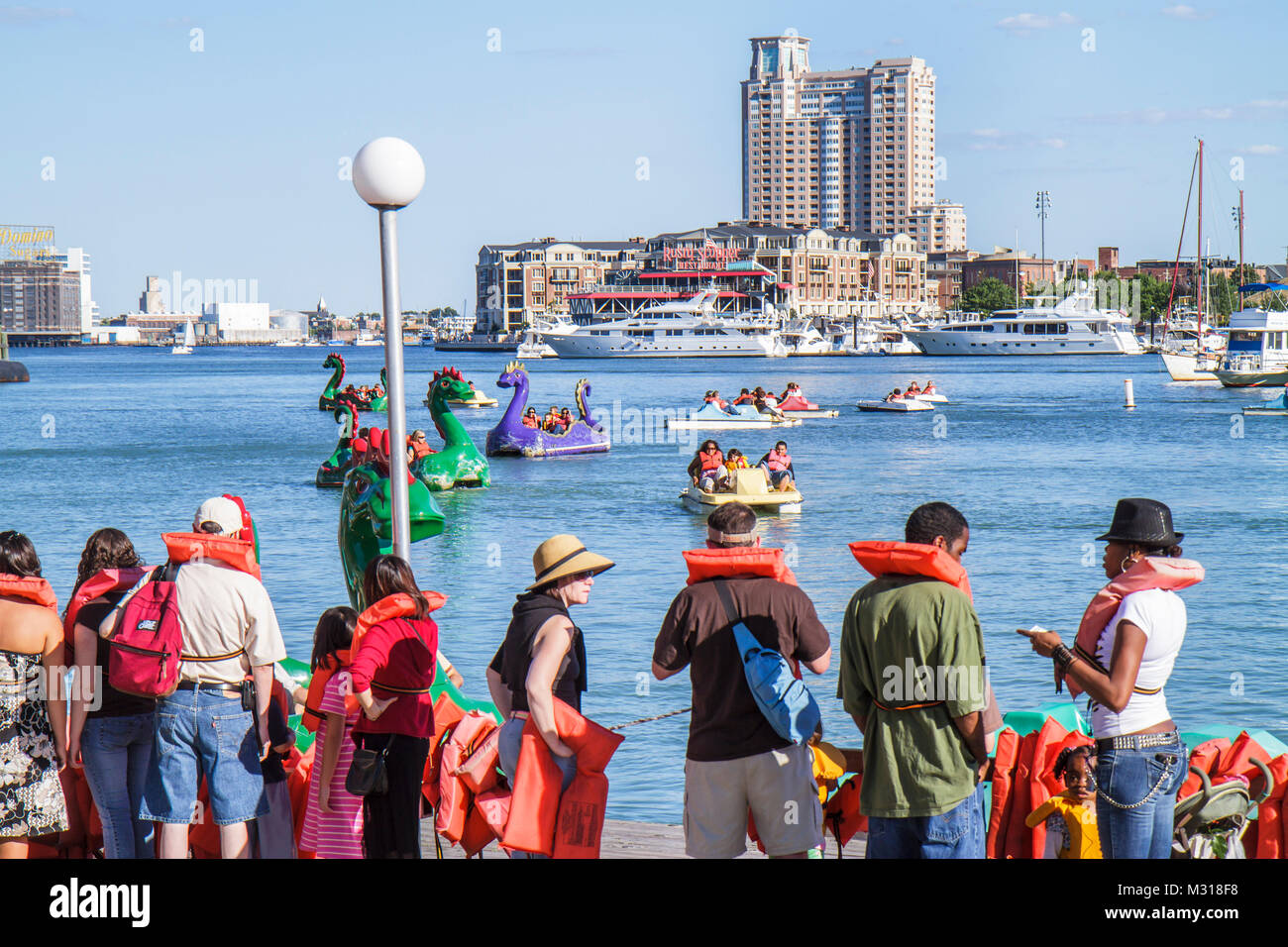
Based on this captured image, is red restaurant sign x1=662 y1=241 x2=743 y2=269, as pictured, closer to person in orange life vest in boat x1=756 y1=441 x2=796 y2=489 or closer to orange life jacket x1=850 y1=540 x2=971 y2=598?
person in orange life vest in boat x1=756 y1=441 x2=796 y2=489

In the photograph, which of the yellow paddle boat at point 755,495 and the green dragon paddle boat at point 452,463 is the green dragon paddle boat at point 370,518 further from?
the green dragon paddle boat at point 452,463

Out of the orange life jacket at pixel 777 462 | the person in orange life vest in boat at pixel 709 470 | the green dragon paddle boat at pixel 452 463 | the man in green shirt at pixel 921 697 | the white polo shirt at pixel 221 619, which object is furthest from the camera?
the green dragon paddle boat at pixel 452 463

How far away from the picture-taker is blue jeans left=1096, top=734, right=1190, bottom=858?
4637mm

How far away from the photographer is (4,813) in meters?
5.15

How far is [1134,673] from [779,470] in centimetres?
1994

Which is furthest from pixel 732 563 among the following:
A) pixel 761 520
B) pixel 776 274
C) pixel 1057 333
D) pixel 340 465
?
pixel 776 274

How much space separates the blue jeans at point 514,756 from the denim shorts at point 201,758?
948mm

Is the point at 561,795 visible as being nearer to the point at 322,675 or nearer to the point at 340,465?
the point at 322,675

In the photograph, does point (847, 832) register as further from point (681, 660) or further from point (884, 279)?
point (884, 279)

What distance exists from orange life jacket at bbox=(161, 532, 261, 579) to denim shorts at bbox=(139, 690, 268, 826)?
490 millimetres

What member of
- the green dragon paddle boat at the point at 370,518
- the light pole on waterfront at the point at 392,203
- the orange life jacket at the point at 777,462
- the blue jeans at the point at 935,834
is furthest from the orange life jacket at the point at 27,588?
the orange life jacket at the point at 777,462

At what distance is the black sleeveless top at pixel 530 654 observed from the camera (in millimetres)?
4973

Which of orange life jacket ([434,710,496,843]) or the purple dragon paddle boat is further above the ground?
orange life jacket ([434,710,496,843])

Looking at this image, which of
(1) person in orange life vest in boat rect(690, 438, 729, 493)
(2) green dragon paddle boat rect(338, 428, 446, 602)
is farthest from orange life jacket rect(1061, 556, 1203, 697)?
(1) person in orange life vest in boat rect(690, 438, 729, 493)
